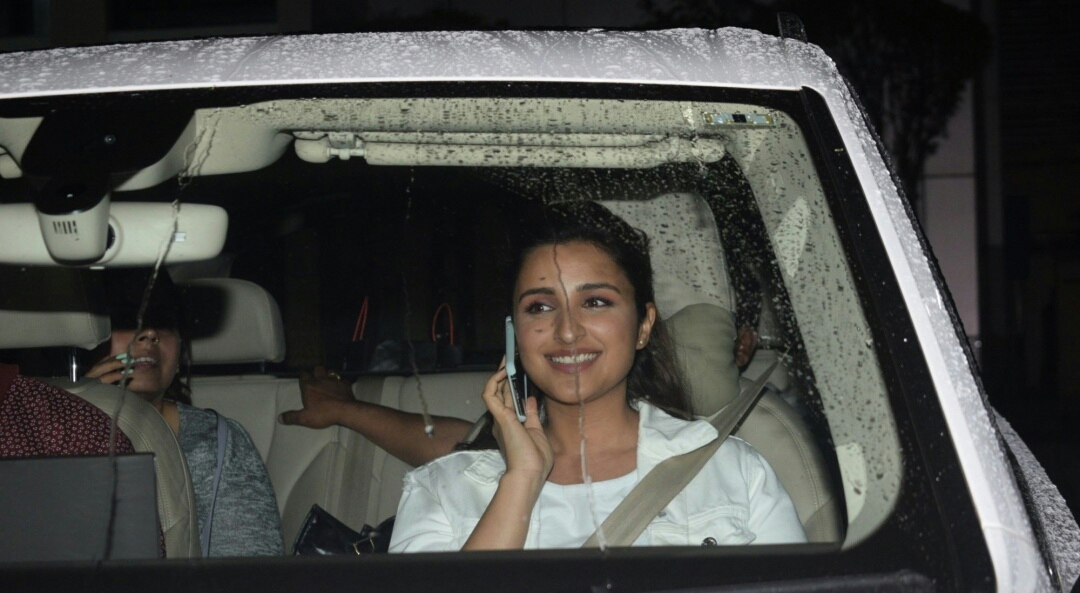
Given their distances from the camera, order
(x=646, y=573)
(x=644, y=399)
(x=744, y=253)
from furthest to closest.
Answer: (x=644, y=399), (x=744, y=253), (x=646, y=573)

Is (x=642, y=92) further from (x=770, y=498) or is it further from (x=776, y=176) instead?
(x=770, y=498)

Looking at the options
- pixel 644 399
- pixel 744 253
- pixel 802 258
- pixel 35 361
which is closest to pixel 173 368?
pixel 35 361

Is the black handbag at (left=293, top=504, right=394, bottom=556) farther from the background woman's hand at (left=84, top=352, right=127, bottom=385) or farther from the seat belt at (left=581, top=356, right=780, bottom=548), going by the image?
the seat belt at (left=581, top=356, right=780, bottom=548)

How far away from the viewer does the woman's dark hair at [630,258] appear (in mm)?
1853

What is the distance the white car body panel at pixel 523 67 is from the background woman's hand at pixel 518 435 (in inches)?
21.0

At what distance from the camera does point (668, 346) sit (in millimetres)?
2131

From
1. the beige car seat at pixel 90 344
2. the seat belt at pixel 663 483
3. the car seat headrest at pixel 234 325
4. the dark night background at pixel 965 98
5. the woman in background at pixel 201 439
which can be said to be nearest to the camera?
the seat belt at pixel 663 483

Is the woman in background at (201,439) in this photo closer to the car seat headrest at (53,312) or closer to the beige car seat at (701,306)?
the car seat headrest at (53,312)

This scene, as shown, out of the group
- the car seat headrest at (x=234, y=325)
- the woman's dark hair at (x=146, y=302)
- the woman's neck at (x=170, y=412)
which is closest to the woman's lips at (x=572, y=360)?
the woman's dark hair at (x=146, y=302)

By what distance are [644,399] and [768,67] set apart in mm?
768

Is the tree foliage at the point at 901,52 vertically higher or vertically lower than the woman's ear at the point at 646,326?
lower

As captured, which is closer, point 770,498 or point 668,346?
point 770,498

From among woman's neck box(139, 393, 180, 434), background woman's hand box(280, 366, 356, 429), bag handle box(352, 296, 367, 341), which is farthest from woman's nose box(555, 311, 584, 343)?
background woman's hand box(280, 366, 356, 429)

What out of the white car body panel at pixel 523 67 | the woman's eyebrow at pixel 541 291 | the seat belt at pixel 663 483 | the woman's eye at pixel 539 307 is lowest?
the seat belt at pixel 663 483
